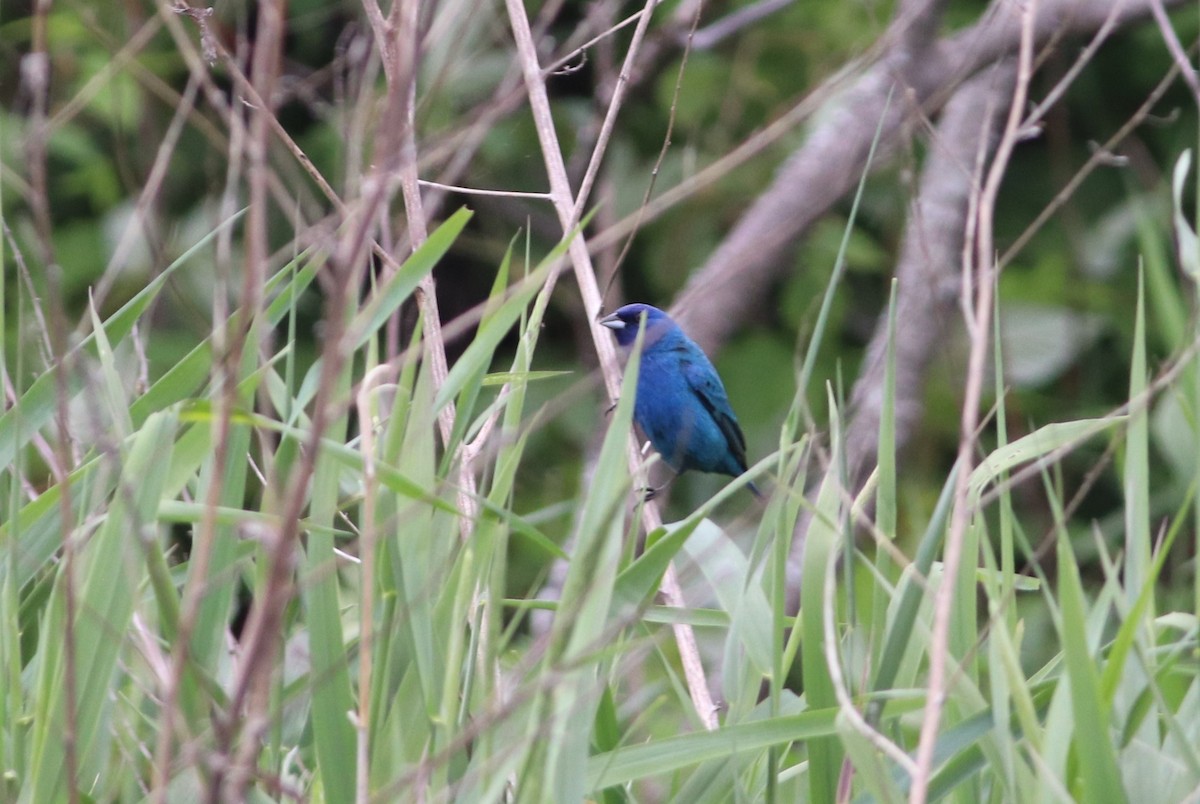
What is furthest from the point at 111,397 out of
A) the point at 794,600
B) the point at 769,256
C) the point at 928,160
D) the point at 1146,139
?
the point at 1146,139

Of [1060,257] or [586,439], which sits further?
[1060,257]

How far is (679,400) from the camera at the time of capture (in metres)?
3.69

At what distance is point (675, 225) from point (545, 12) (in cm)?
284

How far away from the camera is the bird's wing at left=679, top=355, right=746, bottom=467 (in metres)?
3.80

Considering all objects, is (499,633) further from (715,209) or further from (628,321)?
(715,209)

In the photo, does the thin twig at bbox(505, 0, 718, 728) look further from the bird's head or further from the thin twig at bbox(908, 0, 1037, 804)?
the bird's head

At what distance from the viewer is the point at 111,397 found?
1.59 m

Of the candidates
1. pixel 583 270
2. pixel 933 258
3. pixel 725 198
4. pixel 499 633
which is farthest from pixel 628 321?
pixel 499 633

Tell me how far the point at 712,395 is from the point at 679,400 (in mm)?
196

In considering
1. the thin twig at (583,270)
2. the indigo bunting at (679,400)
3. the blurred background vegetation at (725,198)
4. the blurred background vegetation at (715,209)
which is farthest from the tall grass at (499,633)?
the blurred background vegetation at (725,198)

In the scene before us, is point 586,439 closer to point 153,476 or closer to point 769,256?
point 769,256

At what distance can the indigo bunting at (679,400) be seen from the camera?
11.9 ft

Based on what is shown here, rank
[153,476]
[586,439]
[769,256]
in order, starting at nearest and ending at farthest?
[153,476]
[769,256]
[586,439]

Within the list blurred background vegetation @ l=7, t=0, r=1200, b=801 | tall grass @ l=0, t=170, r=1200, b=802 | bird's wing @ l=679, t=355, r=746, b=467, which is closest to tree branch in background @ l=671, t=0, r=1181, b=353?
bird's wing @ l=679, t=355, r=746, b=467
